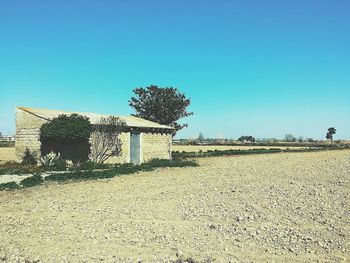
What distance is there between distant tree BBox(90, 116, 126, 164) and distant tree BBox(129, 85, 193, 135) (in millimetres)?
17976

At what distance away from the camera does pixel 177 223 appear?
35.3ft

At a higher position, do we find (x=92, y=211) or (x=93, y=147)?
(x=93, y=147)

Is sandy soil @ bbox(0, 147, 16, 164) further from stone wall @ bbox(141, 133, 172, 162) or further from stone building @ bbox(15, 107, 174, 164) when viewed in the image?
stone wall @ bbox(141, 133, 172, 162)

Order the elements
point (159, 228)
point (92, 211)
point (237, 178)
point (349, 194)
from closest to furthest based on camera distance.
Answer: point (159, 228), point (92, 211), point (349, 194), point (237, 178)

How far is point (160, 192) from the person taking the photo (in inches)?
617

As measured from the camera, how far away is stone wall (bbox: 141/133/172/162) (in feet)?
99.5

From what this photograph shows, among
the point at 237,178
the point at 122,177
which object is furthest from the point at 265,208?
the point at 122,177

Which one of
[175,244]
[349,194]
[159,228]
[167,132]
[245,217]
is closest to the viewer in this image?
[175,244]

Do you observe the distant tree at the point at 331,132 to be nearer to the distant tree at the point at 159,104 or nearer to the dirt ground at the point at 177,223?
the distant tree at the point at 159,104

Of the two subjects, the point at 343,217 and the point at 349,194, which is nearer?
the point at 343,217

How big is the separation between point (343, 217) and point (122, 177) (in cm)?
1208

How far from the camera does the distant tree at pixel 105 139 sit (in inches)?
1057

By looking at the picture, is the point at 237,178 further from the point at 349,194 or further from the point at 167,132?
the point at 167,132

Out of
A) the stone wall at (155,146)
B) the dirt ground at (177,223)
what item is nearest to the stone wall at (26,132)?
the stone wall at (155,146)
